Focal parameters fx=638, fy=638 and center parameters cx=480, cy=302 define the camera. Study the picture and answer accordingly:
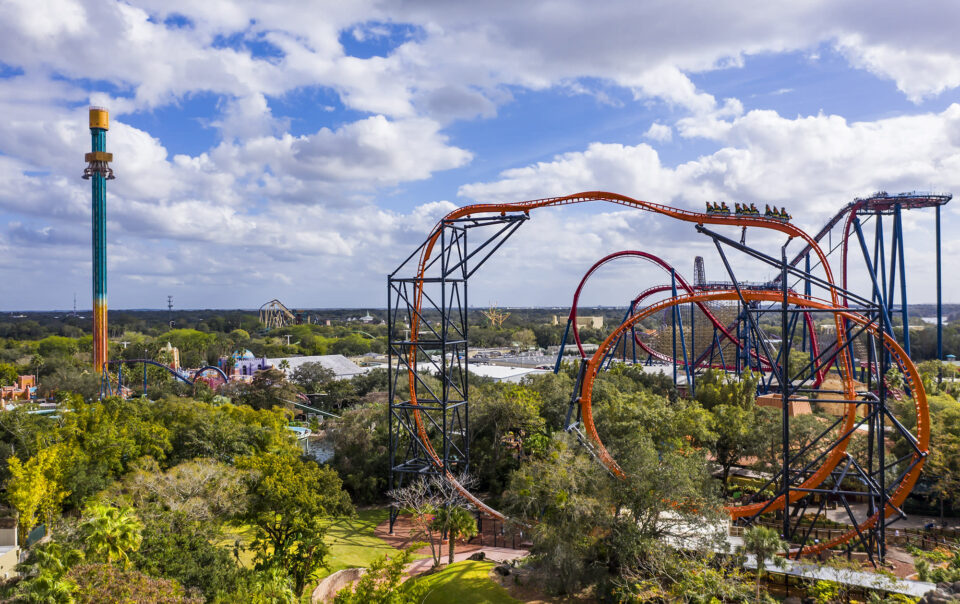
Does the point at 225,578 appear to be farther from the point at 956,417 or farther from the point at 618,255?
the point at 956,417

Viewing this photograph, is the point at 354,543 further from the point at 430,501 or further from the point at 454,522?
the point at 454,522

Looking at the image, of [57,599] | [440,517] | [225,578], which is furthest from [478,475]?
[57,599]

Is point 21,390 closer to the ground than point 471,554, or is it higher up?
higher up

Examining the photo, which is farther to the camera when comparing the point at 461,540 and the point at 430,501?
the point at 461,540

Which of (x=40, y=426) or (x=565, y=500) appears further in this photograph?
(x=40, y=426)

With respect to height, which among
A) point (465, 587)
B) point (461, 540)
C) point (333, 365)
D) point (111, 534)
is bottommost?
point (461, 540)

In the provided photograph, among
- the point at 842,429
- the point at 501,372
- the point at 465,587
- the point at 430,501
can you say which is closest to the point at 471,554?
the point at 430,501
